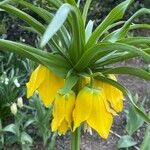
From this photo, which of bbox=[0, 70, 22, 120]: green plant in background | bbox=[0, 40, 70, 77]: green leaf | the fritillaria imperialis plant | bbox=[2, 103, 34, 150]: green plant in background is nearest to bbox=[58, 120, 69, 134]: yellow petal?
the fritillaria imperialis plant

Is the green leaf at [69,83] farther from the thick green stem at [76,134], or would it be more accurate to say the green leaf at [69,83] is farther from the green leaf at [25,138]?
the green leaf at [25,138]

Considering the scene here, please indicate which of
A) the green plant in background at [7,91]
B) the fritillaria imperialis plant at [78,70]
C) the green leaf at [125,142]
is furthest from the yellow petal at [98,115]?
the green plant in background at [7,91]

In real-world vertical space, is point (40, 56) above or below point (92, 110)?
above

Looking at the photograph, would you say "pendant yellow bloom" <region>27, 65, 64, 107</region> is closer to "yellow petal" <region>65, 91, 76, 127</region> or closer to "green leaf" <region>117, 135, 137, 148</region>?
"yellow petal" <region>65, 91, 76, 127</region>

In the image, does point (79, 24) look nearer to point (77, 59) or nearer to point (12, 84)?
point (77, 59)

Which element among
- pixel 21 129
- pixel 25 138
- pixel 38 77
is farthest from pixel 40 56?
pixel 21 129

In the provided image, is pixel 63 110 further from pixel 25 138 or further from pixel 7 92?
pixel 7 92

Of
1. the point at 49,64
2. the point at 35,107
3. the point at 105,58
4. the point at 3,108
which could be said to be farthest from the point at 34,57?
the point at 3,108
